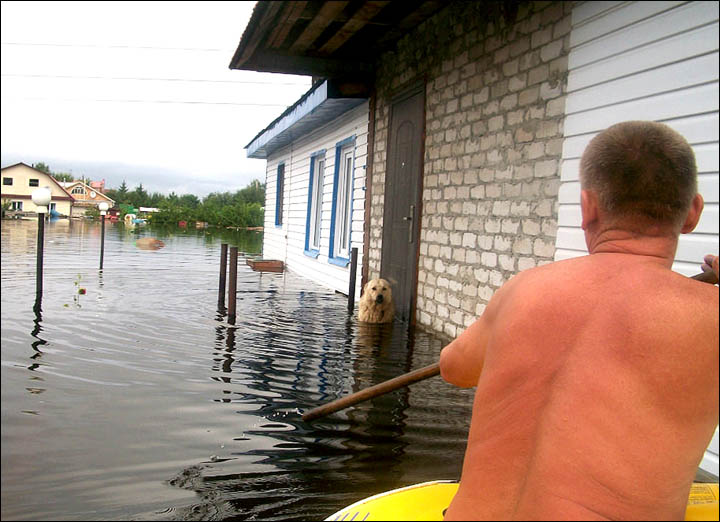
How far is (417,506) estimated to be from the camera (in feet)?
5.11

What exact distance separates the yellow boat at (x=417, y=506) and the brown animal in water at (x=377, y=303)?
6.49 m

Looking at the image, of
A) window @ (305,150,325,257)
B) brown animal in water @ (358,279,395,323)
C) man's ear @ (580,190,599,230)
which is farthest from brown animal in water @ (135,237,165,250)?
man's ear @ (580,190,599,230)

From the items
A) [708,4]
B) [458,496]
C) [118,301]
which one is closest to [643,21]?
[708,4]

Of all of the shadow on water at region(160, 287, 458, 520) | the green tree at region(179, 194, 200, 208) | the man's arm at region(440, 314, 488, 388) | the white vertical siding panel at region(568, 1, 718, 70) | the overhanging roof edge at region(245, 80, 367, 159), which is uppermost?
the overhanging roof edge at region(245, 80, 367, 159)

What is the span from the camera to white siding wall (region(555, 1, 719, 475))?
3516 mm

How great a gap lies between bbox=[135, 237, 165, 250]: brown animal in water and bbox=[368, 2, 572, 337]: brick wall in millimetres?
13010

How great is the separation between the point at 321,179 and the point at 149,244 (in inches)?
337

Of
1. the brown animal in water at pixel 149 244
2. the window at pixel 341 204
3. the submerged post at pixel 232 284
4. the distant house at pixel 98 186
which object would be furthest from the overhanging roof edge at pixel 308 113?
the distant house at pixel 98 186

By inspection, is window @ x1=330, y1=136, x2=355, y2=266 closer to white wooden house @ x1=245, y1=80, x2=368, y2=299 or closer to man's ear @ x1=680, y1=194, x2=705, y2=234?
white wooden house @ x1=245, y1=80, x2=368, y2=299

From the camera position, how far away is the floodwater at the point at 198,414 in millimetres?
2701

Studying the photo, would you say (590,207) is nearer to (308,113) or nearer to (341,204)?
(308,113)

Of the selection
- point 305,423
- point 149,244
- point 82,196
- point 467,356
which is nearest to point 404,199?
point 305,423

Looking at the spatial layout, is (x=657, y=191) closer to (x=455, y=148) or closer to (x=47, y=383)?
(x=47, y=383)

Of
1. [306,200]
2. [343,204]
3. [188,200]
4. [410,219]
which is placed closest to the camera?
[410,219]
